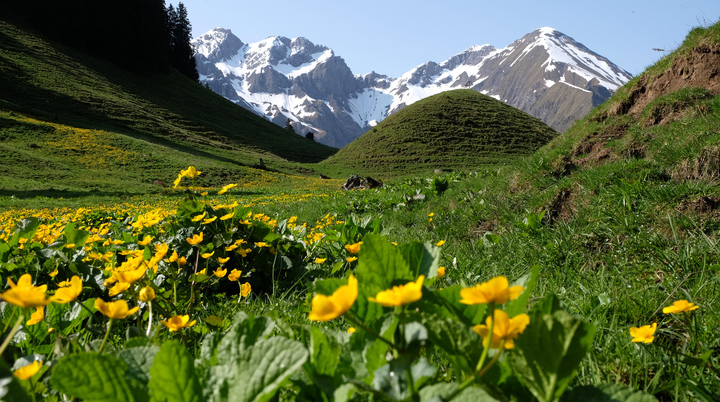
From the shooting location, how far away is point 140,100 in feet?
139

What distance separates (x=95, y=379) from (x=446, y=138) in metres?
46.3

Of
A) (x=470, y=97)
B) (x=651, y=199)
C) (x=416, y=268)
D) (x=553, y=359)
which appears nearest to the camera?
(x=553, y=359)

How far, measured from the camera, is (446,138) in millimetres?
45156

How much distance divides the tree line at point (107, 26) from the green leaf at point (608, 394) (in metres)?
60.4

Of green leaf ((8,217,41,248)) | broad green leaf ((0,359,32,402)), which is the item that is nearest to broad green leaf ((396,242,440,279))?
broad green leaf ((0,359,32,402))

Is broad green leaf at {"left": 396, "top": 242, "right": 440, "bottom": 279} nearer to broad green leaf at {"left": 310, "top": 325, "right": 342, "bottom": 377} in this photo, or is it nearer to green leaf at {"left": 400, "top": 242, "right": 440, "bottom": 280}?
green leaf at {"left": 400, "top": 242, "right": 440, "bottom": 280}

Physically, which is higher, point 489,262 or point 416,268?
point 416,268

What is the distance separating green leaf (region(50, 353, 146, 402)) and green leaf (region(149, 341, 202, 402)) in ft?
0.13

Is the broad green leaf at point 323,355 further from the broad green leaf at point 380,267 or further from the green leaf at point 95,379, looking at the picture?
the green leaf at point 95,379

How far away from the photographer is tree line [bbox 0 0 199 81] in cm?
4622

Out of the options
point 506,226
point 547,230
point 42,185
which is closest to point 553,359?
point 547,230

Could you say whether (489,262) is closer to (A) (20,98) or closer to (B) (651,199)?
(B) (651,199)

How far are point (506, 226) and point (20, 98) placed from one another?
40887 mm

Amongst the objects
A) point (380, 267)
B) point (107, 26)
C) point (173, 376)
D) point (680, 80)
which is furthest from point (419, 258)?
point (107, 26)
